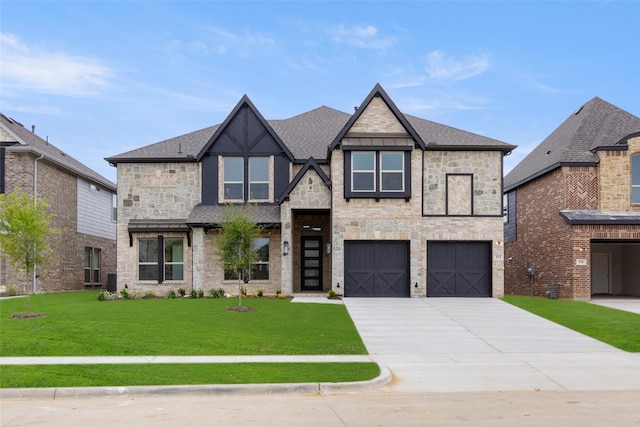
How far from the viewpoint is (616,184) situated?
25.8 meters

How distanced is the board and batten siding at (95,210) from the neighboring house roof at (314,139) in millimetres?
8040

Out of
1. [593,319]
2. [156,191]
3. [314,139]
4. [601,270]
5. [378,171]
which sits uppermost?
[314,139]

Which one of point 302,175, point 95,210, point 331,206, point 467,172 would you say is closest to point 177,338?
point 331,206

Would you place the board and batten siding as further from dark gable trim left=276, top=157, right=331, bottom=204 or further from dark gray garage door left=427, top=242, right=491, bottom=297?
dark gray garage door left=427, top=242, right=491, bottom=297

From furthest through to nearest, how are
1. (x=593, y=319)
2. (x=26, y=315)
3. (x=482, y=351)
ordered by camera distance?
(x=593, y=319)
(x=26, y=315)
(x=482, y=351)

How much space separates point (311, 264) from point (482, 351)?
43.9 feet

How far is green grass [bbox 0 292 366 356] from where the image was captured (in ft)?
45.3

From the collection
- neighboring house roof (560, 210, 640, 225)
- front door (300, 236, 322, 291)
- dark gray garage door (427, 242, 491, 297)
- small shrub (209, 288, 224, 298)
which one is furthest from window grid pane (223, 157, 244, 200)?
neighboring house roof (560, 210, 640, 225)

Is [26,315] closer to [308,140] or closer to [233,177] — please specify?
[233,177]

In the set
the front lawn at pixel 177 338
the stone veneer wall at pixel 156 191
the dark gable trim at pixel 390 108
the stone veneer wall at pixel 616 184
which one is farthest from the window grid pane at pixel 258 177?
the stone veneer wall at pixel 616 184

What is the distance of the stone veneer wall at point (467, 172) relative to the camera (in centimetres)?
2553

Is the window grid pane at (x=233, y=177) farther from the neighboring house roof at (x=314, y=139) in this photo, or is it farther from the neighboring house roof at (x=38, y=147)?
the neighboring house roof at (x=38, y=147)

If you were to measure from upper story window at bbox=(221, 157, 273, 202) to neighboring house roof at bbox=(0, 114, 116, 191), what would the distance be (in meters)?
8.87

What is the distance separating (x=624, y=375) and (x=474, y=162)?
1453 cm
